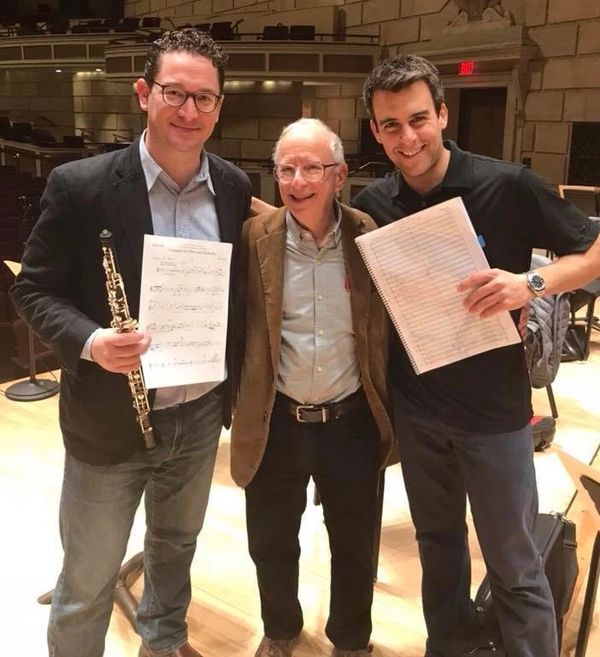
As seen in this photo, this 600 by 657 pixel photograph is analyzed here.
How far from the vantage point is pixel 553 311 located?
2.67 metres

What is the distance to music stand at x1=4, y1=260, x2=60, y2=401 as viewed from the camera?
14.5 feet

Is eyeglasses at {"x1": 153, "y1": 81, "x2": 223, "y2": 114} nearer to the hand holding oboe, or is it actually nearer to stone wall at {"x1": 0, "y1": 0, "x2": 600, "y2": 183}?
the hand holding oboe

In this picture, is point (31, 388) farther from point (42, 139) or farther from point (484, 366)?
point (42, 139)

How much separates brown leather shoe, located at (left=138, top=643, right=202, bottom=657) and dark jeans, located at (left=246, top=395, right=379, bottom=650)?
0.79 feet

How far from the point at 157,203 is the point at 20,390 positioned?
3201 millimetres

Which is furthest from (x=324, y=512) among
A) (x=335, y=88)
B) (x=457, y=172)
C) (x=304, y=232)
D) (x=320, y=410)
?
(x=335, y=88)

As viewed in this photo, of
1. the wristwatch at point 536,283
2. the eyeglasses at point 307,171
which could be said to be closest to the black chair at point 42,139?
the eyeglasses at point 307,171

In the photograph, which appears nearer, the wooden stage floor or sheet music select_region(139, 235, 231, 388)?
sheet music select_region(139, 235, 231, 388)

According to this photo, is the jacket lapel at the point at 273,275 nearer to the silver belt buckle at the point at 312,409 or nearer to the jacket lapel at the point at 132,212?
the silver belt buckle at the point at 312,409

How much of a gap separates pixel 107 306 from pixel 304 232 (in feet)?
1.83

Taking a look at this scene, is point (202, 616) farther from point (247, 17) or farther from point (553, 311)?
point (247, 17)

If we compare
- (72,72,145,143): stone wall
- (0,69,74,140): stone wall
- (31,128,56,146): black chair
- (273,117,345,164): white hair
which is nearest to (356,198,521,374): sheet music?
(273,117,345,164): white hair

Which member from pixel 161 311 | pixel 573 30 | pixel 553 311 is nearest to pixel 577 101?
pixel 573 30

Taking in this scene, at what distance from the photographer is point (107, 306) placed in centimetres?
169
